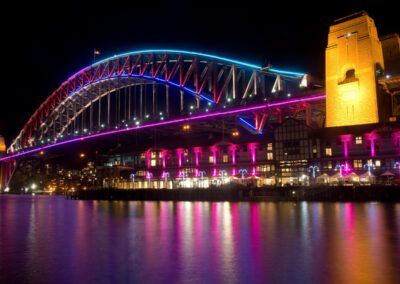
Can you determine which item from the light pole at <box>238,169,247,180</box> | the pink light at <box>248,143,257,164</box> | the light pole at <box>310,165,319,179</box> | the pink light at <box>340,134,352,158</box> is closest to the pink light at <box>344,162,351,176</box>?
the pink light at <box>340,134,352,158</box>

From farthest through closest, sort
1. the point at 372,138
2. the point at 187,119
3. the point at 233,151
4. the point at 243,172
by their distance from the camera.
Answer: the point at 187,119
the point at 233,151
the point at 243,172
the point at 372,138

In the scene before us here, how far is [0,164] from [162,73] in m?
73.8

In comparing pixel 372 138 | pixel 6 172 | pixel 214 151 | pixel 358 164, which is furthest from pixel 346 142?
pixel 6 172

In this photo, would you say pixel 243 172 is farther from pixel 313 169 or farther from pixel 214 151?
pixel 313 169

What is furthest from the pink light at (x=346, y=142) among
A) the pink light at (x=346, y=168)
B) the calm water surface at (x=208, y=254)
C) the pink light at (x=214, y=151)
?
the calm water surface at (x=208, y=254)

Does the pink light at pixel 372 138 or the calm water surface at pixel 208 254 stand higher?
the pink light at pixel 372 138

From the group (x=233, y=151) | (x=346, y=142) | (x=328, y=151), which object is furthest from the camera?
(x=233, y=151)

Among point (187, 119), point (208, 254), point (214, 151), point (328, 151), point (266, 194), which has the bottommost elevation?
point (208, 254)

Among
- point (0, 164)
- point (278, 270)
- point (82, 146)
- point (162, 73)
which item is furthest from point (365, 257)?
point (0, 164)

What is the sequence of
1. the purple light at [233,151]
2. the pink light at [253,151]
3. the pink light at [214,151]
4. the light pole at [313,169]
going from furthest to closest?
1. the pink light at [214,151]
2. the purple light at [233,151]
3. the pink light at [253,151]
4. the light pole at [313,169]

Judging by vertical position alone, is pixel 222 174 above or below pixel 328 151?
below

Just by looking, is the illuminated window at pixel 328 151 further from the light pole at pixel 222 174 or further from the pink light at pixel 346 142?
the light pole at pixel 222 174

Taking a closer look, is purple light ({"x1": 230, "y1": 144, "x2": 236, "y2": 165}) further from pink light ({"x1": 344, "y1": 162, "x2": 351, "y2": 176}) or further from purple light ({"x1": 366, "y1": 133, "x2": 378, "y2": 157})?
purple light ({"x1": 366, "y1": 133, "x2": 378, "y2": 157})

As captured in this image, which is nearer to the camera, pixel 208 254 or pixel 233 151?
pixel 208 254
